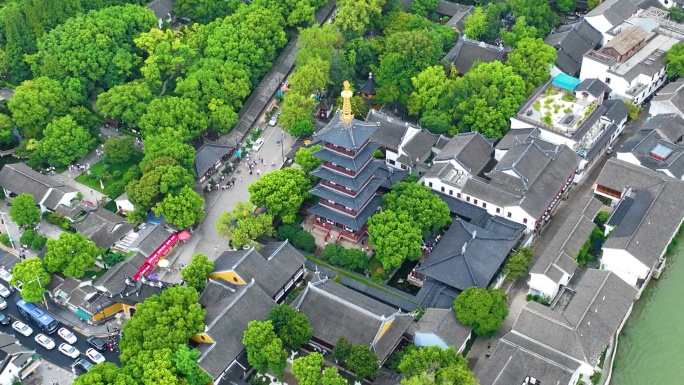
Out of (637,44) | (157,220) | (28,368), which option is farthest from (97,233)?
(637,44)

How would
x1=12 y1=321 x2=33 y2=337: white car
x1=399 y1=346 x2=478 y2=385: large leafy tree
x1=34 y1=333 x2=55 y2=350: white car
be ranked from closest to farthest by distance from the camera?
1. x1=399 y1=346 x2=478 y2=385: large leafy tree
2. x1=34 y1=333 x2=55 y2=350: white car
3. x1=12 y1=321 x2=33 y2=337: white car

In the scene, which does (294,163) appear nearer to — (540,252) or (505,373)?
(540,252)

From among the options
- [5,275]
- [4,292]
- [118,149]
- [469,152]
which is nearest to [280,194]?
[469,152]

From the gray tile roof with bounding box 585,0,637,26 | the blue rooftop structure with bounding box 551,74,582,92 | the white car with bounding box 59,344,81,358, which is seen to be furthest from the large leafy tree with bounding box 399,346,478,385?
the gray tile roof with bounding box 585,0,637,26

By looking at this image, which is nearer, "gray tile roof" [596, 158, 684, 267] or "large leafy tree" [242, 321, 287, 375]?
"large leafy tree" [242, 321, 287, 375]

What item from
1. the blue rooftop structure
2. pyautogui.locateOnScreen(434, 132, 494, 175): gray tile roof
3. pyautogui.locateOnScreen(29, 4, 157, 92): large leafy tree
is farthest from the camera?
pyautogui.locateOnScreen(29, 4, 157, 92): large leafy tree

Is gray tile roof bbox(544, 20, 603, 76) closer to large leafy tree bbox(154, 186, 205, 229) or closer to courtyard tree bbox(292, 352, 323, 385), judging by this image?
large leafy tree bbox(154, 186, 205, 229)

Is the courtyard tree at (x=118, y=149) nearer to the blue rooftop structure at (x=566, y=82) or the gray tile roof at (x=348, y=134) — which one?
the gray tile roof at (x=348, y=134)
